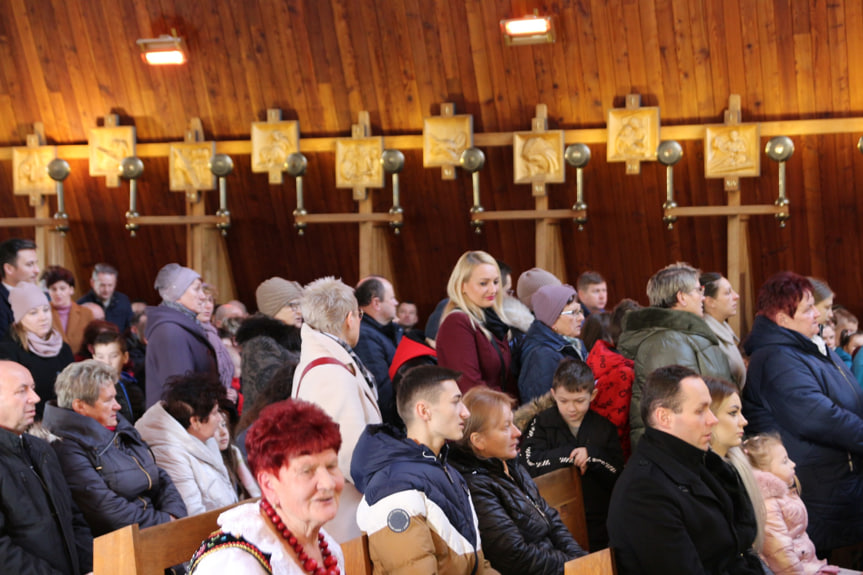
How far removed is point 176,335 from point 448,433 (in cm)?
210

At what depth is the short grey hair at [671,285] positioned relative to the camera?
175 inches

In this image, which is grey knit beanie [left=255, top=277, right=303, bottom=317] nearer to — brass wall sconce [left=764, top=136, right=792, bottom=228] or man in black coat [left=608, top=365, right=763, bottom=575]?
man in black coat [left=608, top=365, right=763, bottom=575]

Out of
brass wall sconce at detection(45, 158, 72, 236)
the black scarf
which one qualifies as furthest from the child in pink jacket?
brass wall sconce at detection(45, 158, 72, 236)

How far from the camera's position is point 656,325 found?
4367 millimetres

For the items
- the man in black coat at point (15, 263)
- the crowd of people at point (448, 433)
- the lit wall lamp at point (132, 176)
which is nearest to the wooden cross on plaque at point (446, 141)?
the lit wall lamp at point (132, 176)

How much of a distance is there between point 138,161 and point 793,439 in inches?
233

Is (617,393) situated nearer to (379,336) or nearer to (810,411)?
(810,411)

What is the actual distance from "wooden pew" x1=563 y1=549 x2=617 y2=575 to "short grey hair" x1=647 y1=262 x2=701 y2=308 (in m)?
1.90

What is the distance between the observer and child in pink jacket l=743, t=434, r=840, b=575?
11.9 feet

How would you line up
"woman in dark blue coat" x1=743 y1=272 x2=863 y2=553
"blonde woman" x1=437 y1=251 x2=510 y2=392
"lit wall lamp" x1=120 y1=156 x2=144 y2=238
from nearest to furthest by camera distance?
"woman in dark blue coat" x1=743 y1=272 x2=863 y2=553, "blonde woman" x1=437 y1=251 x2=510 y2=392, "lit wall lamp" x1=120 y1=156 x2=144 y2=238

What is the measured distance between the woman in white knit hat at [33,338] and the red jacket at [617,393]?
262 centimetres

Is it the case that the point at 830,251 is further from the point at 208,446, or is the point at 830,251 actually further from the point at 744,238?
the point at 208,446

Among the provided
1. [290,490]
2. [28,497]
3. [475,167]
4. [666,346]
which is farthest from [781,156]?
[290,490]

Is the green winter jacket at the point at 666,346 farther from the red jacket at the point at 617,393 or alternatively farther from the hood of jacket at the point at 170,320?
the hood of jacket at the point at 170,320
